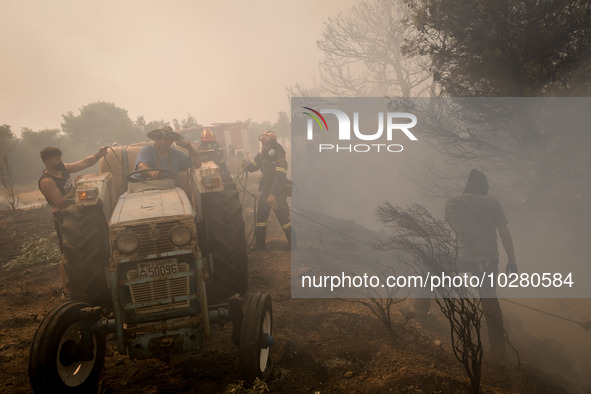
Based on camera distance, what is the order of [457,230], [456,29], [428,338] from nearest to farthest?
[428,338] → [457,230] → [456,29]

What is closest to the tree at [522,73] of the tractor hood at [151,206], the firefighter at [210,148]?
the firefighter at [210,148]

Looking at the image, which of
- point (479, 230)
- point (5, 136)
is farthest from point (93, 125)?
point (479, 230)

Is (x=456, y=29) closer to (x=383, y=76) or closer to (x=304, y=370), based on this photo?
(x=304, y=370)

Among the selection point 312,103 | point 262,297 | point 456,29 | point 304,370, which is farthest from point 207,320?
point 312,103

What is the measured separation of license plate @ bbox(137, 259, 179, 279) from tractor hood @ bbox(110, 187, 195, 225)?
43cm

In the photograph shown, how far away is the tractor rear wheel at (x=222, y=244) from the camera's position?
4758mm

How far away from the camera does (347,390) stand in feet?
11.7

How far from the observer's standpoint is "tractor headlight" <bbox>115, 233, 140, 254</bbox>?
3.50 m

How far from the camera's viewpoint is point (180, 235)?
364 centimetres

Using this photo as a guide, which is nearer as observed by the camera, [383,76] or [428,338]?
[428,338]

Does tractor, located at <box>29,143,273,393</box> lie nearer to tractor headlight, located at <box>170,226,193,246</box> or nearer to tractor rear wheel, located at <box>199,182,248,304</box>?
tractor headlight, located at <box>170,226,193,246</box>

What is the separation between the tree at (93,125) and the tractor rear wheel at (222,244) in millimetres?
39373

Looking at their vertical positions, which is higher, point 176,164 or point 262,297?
point 176,164

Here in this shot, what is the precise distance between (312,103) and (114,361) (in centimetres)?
1395
